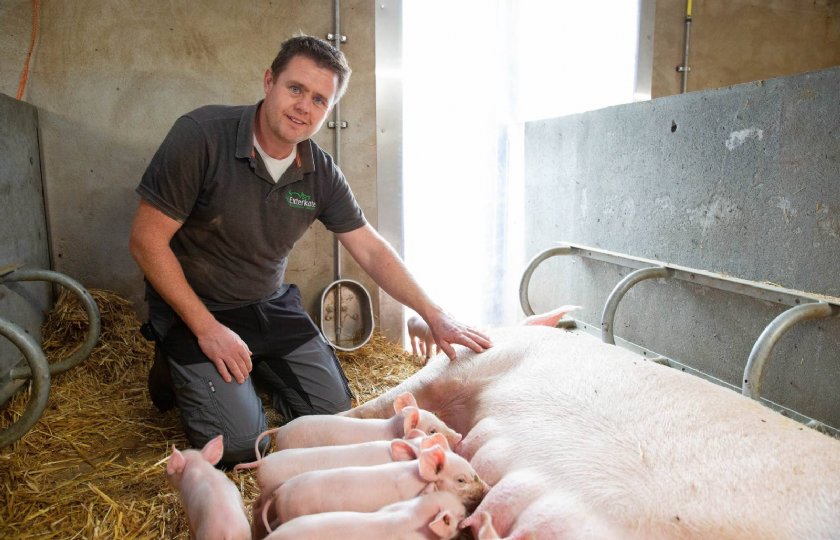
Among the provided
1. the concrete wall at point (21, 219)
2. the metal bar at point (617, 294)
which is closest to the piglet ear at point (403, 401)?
the metal bar at point (617, 294)

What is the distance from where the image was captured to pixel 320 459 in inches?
62.1

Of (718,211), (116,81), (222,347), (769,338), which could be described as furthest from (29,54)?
(769,338)

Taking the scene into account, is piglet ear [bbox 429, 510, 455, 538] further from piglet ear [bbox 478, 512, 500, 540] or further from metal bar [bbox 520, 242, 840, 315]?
metal bar [bbox 520, 242, 840, 315]

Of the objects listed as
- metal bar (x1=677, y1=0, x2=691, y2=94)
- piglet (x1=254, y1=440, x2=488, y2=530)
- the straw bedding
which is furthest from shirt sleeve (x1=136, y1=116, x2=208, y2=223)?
metal bar (x1=677, y1=0, x2=691, y2=94)

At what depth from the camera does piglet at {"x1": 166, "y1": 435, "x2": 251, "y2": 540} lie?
1.34m

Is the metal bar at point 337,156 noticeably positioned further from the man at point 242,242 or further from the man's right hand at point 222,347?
the man's right hand at point 222,347

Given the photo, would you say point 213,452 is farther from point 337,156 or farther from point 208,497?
point 337,156

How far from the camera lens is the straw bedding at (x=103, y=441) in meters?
1.94

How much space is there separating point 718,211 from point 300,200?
1.90 metres

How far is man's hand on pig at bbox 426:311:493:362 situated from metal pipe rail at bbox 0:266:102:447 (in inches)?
55.0

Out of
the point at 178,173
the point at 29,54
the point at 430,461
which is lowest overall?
the point at 430,461

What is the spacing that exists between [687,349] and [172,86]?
327 centimetres

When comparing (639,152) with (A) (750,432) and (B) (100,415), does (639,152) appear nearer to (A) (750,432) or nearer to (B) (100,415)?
(A) (750,432)

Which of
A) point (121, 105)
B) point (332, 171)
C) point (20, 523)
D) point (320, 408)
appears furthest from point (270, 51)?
point (20, 523)
